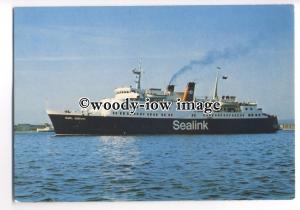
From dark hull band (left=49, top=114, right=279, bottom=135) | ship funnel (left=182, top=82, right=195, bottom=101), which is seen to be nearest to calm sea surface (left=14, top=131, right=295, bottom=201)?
dark hull band (left=49, top=114, right=279, bottom=135)

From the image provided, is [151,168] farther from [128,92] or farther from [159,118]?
[128,92]

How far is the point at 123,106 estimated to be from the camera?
3.82 meters

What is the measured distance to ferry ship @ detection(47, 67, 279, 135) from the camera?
150 inches

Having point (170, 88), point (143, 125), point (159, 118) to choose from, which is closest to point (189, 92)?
point (170, 88)

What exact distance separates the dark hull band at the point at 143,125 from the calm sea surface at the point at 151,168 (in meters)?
0.05

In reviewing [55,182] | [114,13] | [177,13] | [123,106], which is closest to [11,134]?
[55,182]

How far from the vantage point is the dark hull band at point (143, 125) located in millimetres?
3846

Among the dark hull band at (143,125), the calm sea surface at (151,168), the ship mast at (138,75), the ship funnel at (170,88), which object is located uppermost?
the ship mast at (138,75)

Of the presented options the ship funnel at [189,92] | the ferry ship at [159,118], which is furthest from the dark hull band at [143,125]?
the ship funnel at [189,92]

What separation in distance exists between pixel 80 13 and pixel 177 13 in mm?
626

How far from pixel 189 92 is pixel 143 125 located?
374 mm

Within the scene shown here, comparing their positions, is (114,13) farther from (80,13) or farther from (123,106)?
(123,106)

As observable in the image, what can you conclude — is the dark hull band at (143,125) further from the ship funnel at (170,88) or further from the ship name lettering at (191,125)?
the ship funnel at (170,88)

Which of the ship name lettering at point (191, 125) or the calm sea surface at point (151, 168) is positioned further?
the ship name lettering at point (191, 125)
